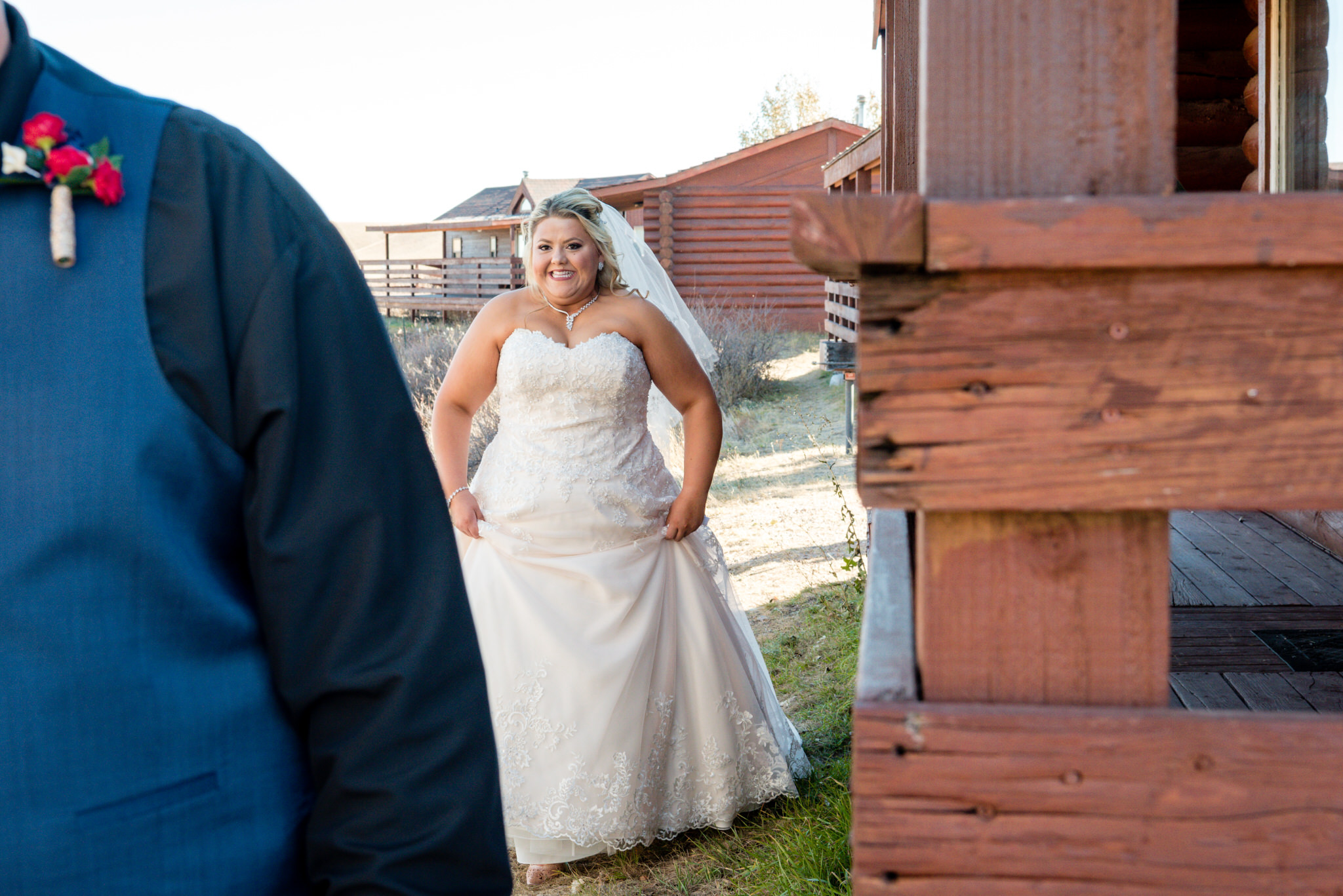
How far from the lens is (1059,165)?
47.4 inches

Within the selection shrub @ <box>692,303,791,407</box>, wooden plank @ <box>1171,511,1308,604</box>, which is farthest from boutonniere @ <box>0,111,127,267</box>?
shrub @ <box>692,303,791,407</box>

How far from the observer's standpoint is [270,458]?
1093 mm

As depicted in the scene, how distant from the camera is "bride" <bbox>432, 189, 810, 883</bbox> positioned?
3.98 metres

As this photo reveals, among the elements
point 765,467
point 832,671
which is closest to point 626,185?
point 765,467

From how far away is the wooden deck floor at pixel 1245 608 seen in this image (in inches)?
123

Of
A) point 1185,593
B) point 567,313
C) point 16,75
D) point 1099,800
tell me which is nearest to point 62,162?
point 16,75

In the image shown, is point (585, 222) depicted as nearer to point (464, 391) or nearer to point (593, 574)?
point (464, 391)

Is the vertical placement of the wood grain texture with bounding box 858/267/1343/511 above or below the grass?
above

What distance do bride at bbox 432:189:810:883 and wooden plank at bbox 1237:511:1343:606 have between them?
6.94ft

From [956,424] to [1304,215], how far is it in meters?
0.40

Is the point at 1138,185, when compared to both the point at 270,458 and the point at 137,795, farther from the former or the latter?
the point at 137,795

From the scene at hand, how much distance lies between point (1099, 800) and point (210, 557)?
974 mm

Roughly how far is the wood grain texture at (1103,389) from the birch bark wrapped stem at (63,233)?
2.53ft

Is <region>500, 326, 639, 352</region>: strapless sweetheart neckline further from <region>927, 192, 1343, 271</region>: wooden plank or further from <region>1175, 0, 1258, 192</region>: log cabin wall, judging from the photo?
<region>1175, 0, 1258, 192</region>: log cabin wall
